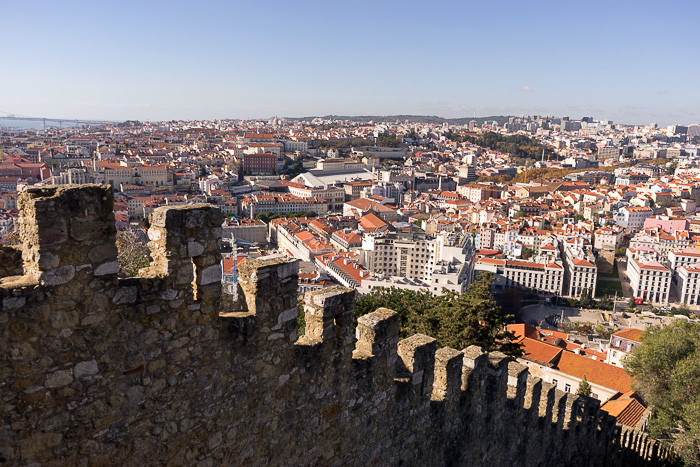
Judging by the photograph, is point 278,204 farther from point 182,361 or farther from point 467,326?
point 182,361

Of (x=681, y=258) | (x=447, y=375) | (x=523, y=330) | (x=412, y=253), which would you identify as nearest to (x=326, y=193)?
(x=412, y=253)

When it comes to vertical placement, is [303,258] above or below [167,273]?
below

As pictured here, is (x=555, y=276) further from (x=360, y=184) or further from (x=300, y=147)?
(x=300, y=147)

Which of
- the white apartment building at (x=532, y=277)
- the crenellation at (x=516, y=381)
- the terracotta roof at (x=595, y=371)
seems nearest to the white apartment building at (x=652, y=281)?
the white apartment building at (x=532, y=277)

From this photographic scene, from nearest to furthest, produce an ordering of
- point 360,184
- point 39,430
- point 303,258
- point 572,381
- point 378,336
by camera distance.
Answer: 1. point 39,430
2. point 378,336
3. point 572,381
4. point 303,258
5. point 360,184

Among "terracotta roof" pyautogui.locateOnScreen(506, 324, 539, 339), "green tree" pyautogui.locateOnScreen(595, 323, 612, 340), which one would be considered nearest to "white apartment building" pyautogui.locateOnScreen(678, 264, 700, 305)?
"green tree" pyautogui.locateOnScreen(595, 323, 612, 340)

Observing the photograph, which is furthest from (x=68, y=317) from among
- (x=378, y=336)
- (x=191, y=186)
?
(x=191, y=186)

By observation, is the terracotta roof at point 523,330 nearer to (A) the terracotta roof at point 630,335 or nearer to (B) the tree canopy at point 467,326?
(A) the terracotta roof at point 630,335

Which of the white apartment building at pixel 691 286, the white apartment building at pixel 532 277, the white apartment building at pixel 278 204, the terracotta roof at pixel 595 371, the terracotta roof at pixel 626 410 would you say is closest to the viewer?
the terracotta roof at pixel 626 410
